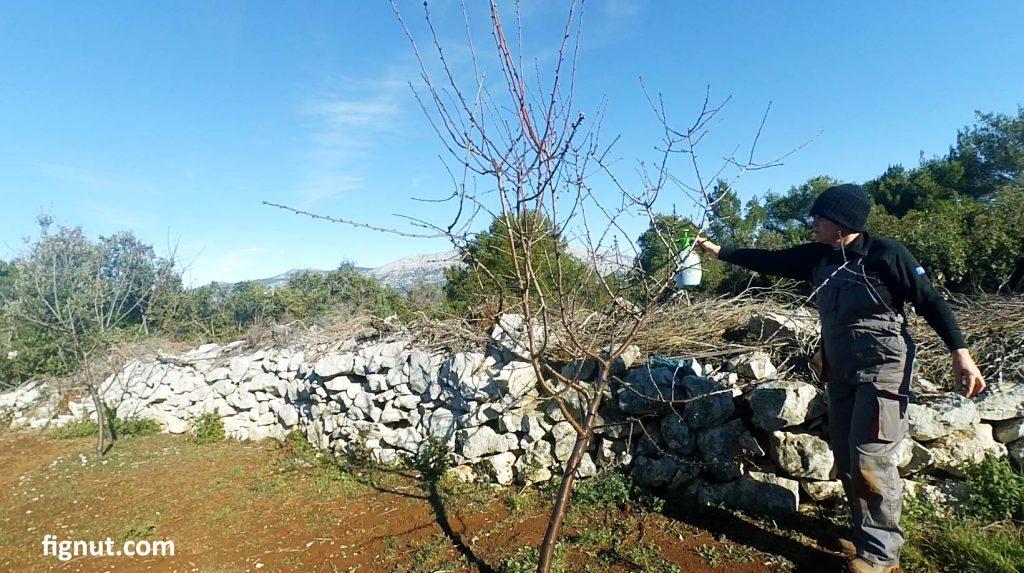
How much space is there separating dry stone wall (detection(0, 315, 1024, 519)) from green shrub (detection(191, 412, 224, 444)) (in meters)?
0.13

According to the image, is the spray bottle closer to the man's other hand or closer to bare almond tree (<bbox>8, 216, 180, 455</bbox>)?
the man's other hand

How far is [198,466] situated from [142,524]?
1615 mm

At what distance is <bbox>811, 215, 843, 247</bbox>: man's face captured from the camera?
98.6 inches

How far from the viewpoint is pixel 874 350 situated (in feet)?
7.70

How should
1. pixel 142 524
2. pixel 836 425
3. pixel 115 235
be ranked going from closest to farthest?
pixel 836 425 → pixel 142 524 → pixel 115 235

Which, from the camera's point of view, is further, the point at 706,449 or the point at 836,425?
the point at 706,449

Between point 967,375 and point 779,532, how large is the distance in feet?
4.69

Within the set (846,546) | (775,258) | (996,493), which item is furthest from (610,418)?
(996,493)

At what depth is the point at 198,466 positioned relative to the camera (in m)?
5.77

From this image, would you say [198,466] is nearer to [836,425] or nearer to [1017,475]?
[836,425]

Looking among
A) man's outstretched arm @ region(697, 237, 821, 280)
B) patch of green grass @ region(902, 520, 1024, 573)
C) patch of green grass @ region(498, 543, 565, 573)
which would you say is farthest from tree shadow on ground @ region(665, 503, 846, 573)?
man's outstretched arm @ region(697, 237, 821, 280)

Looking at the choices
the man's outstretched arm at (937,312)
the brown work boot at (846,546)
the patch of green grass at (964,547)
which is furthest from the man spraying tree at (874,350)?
the patch of green grass at (964,547)

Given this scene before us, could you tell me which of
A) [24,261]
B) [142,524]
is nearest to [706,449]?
[142,524]

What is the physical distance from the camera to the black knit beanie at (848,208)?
2.43 metres
